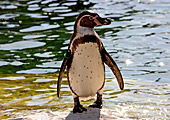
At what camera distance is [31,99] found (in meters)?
7.11

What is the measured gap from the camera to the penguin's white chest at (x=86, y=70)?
17.7ft

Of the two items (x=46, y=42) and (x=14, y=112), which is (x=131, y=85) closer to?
(x=14, y=112)

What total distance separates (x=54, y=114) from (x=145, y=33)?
21.1ft

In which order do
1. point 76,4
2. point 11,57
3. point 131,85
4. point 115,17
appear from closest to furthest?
point 131,85
point 11,57
point 115,17
point 76,4

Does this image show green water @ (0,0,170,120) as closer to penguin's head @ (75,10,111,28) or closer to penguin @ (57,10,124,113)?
penguin @ (57,10,124,113)

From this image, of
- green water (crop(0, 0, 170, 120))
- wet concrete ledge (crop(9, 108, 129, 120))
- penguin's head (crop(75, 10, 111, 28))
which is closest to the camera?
penguin's head (crop(75, 10, 111, 28))

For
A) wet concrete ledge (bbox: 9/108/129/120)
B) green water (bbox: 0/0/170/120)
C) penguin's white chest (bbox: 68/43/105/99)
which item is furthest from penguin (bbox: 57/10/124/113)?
green water (bbox: 0/0/170/120)

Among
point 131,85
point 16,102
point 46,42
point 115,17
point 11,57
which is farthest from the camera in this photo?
point 115,17

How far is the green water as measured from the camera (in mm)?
6789

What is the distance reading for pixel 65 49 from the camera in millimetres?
10742

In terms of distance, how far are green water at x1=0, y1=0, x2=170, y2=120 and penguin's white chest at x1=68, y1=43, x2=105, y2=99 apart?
0.73 metres

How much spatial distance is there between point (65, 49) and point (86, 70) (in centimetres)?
533

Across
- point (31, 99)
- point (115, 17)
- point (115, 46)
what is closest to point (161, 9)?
point (115, 17)

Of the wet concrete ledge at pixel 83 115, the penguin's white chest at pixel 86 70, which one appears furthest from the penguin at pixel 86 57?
the wet concrete ledge at pixel 83 115
